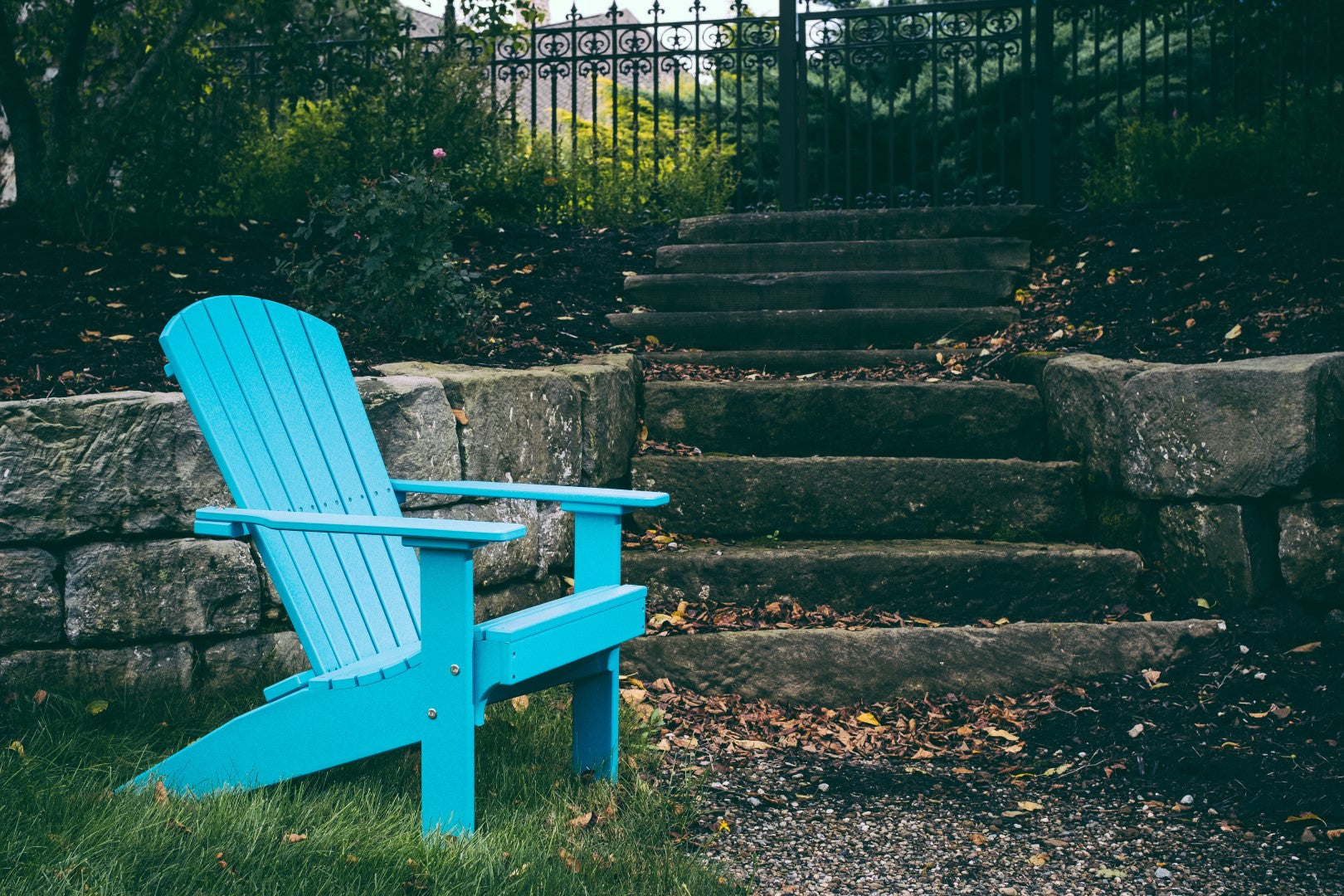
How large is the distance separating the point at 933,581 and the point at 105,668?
2.39 m

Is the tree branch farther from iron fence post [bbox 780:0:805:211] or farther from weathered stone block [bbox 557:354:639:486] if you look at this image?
iron fence post [bbox 780:0:805:211]

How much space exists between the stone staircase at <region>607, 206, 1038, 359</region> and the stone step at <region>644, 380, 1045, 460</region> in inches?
24.6

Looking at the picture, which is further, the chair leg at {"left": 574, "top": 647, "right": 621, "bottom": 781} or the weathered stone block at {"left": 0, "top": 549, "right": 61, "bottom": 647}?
the weathered stone block at {"left": 0, "top": 549, "right": 61, "bottom": 647}

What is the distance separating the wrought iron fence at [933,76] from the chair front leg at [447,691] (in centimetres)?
452

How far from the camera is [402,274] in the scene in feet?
12.9

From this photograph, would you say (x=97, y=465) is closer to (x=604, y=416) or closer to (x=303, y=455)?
(x=303, y=455)

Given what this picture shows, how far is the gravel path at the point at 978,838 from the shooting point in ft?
7.43

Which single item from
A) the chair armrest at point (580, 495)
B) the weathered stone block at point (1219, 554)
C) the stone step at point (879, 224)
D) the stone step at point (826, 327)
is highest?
the stone step at point (879, 224)

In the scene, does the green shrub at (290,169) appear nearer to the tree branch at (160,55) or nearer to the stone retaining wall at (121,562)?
the tree branch at (160,55)

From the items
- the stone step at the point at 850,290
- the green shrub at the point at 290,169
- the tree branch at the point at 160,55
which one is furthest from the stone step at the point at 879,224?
the tree branch at the point at 160,55

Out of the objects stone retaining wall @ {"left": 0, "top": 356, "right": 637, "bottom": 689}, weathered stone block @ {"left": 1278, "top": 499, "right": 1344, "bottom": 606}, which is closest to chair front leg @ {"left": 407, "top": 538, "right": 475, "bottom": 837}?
stone retaining wall @ {"left": 0, "top": 356, "right": 637, "bottom": 689}

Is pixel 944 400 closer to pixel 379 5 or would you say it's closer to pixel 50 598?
pixel 50 598

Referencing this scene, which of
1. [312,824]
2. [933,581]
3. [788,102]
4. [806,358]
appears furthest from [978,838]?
[788,102]

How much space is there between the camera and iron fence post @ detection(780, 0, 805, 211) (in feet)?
21.8
